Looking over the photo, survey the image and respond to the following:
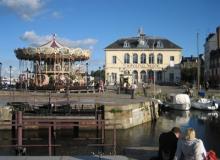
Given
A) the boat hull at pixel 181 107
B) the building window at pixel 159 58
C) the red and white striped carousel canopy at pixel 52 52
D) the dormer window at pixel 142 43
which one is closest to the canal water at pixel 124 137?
the boat hull at pixel 181 107

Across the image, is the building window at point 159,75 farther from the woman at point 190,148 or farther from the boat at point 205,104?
the woman at point 190,148

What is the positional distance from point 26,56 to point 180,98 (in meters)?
19.2

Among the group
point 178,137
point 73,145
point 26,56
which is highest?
point 26,56

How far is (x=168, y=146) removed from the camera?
490 inches

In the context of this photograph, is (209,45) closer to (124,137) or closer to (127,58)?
(127,58)

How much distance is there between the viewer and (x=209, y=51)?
11488 cm

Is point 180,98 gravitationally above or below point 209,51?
below

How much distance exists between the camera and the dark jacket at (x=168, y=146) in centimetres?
1243

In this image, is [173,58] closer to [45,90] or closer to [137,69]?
[137,69]

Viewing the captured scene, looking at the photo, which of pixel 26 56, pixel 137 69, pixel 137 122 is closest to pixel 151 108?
pixel 137 122

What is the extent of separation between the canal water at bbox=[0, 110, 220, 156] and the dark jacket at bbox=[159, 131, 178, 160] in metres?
8.65

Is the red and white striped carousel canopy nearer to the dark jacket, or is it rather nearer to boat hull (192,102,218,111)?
boat hull (192,102,218,111)

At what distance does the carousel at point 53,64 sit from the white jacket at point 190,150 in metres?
43.5

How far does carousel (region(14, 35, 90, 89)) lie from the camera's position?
54406mm
